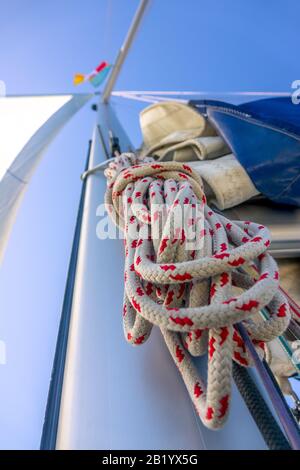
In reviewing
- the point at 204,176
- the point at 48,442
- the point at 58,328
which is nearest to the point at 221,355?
the point at 48,442

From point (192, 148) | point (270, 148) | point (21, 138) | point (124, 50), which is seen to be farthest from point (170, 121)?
point (124, 50)

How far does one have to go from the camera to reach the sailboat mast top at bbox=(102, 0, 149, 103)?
243 cm

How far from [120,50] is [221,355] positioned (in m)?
3.47

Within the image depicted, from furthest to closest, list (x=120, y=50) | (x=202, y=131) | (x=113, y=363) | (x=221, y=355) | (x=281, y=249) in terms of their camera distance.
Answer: (x=120, y=50), (x=202, y=131), (x=281, y=249), (x=113, y=363), (x=221, y=355)

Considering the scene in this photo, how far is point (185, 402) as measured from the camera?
13.2 inches

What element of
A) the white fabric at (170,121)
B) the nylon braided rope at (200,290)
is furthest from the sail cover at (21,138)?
the nylon braided rope at (200,290)

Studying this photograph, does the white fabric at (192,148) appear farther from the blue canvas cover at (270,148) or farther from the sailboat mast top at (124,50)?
the sailboat mast top at (124,50)

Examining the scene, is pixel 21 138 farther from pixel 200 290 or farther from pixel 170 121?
pixel 200 290

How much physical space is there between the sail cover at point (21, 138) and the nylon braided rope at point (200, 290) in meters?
0.69

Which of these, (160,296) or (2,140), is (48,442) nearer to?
(160,296)

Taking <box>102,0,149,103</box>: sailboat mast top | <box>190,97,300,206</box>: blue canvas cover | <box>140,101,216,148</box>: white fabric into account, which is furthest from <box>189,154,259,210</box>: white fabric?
<box>102,0,149,103</box>: sailboat mast top

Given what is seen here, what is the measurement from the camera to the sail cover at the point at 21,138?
120 cm

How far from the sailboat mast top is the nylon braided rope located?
2.53 m
